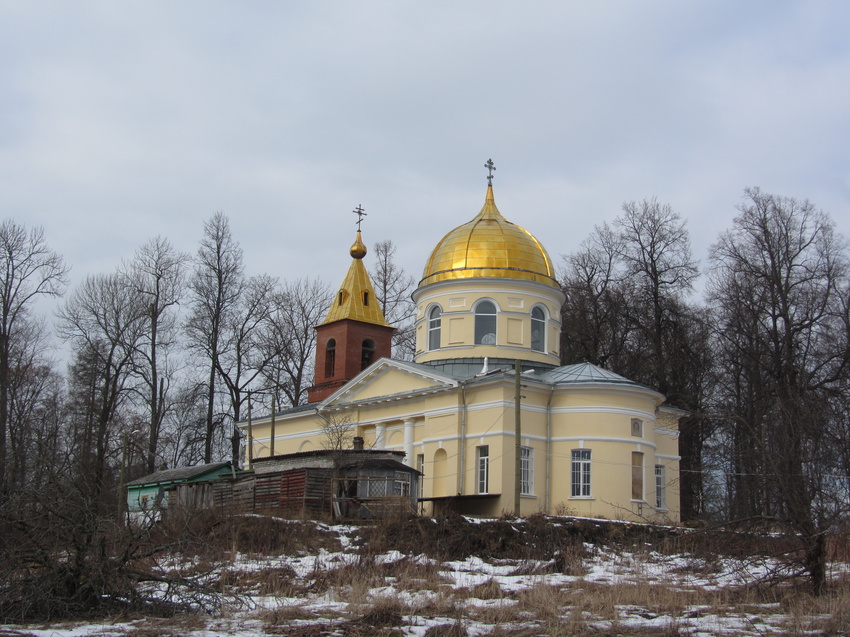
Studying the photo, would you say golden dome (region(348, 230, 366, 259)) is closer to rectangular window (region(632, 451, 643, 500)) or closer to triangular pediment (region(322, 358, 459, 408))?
triangular pediment (region(322, 358, 459, 408))

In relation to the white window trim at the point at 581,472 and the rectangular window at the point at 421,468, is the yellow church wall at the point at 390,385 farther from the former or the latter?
the white window trim at the point at 581,472

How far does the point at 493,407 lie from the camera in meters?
28.3

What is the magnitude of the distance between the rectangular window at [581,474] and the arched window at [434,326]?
6.65 meters

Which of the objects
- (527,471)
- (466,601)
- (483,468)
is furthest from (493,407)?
(466,601)

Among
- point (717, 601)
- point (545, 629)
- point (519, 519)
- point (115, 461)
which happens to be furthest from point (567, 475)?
point (115, 461)

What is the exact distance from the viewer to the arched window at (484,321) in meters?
32.0

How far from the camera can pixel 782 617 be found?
39.2ft

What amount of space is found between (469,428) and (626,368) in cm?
1267

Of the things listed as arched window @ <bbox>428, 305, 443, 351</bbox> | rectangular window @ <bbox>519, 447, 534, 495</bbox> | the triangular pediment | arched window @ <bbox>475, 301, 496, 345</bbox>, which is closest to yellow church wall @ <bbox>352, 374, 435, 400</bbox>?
the triangular pediment

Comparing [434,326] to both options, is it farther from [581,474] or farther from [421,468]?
[581,474]

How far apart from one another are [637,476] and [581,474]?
5.34 feet

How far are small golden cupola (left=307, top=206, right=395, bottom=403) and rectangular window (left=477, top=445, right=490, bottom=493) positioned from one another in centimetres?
971

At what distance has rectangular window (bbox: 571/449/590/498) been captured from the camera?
28.0 m

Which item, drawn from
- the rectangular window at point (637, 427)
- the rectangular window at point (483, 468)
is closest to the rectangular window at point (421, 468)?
the rectangular window at point (483, 468)
